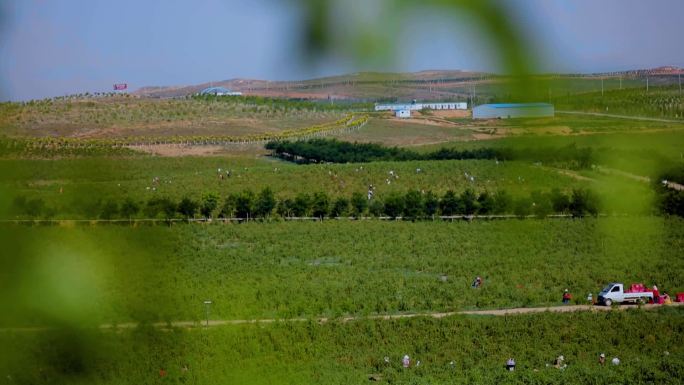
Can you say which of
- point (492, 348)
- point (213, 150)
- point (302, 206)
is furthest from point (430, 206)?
point (213, 150)

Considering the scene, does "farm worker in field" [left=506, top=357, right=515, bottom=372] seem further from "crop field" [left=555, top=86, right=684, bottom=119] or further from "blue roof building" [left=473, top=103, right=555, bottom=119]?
"blue roof building" [left=473, top=103, right=555, bottom=119]

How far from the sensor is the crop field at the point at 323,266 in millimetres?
731

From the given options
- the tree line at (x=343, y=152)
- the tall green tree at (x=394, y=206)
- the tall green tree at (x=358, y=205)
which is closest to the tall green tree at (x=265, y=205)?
the tall green tree at (x=358, y=205)

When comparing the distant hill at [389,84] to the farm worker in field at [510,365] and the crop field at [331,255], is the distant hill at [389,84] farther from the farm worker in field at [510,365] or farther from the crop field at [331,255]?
the farm worker in field at [510,365]

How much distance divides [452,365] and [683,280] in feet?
21.3

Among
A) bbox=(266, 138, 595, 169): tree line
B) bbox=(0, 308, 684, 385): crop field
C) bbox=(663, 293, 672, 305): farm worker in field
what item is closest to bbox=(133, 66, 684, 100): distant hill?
bbox=(0, 308, 684, 385): crop field

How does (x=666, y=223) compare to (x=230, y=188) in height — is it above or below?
above

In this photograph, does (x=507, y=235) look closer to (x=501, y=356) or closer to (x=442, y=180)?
(x=501, y=356)

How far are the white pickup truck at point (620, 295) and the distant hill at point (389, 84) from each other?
1251cm

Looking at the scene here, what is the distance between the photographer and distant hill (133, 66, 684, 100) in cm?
62

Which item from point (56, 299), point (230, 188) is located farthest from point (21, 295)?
point (230, 188)

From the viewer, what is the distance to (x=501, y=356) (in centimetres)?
1038

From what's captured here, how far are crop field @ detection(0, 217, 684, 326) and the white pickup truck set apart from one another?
358mm

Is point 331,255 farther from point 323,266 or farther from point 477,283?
point 477,283
